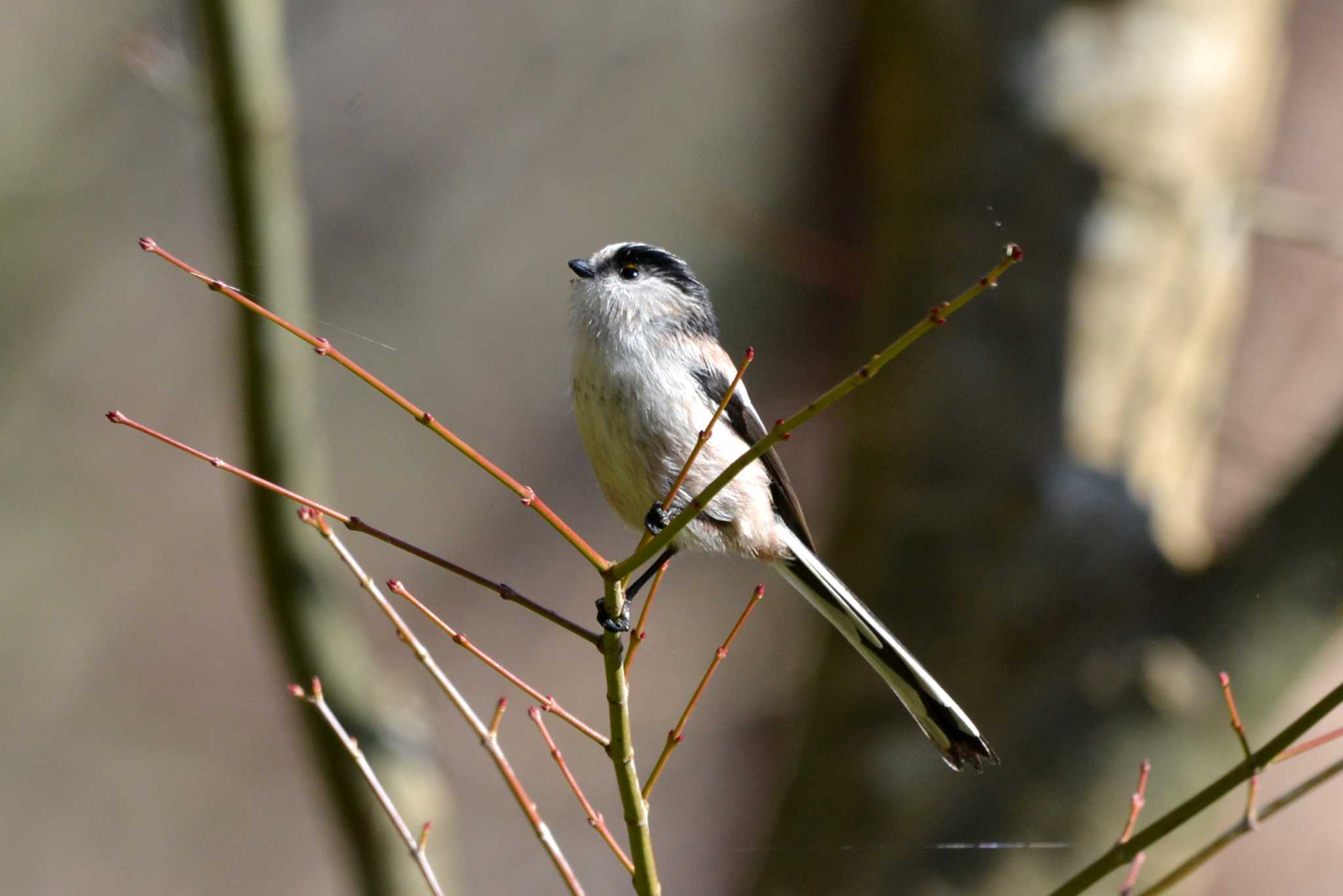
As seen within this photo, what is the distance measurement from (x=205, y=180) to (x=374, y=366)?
132 cm

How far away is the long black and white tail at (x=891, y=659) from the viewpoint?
1.49 meters

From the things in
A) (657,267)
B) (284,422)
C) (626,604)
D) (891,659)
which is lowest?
(626,604)

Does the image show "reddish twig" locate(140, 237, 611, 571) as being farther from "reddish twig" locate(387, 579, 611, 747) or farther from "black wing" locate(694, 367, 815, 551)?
"black wing" locate(694, 367, 815, 551)

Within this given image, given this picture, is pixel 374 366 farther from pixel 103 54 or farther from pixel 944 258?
pixel 103 54

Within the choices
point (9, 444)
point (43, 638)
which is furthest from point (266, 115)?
point (43, 638)

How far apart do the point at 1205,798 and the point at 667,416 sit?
0.79 metres

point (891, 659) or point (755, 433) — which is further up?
point (755, 433)

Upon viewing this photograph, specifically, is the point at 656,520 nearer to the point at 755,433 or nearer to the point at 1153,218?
the point at 755,433

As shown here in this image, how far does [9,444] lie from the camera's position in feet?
13.0

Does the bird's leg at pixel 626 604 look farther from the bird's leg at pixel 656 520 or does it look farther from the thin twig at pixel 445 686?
the thin twig at pixel 445 686

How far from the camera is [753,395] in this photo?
2.88 metres

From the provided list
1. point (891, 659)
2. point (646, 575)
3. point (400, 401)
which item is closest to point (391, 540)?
point (400, 401)

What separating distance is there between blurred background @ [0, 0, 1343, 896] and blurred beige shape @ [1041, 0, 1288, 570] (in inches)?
0.5

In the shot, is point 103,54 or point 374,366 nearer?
point 374,366
